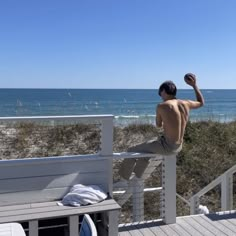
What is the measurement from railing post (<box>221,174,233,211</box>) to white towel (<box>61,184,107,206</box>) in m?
1.73

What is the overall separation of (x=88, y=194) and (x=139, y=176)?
2.45 feet

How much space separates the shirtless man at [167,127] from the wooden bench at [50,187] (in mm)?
371

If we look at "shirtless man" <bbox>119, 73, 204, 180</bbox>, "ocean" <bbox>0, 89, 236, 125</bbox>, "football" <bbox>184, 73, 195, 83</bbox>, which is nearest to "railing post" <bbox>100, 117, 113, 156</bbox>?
"shirtless man" <bbox>119, 73, 204, 180</bbox>

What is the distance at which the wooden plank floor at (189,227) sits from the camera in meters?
3.65

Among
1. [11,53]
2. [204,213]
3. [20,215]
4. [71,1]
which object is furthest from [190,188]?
[11,53]

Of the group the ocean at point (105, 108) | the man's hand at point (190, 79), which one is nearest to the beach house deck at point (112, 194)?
the man's hand at point (190, 79)

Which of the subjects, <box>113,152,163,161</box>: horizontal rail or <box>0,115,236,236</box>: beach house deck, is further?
<box>113,152,163,161</box>: horizontal rail

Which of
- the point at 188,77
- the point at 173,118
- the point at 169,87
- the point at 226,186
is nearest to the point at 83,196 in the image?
the point at 173,118

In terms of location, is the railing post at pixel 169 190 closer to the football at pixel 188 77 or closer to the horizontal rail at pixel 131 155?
the horizontal rail at pixel 131 155

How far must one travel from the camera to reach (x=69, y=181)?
3527 mm

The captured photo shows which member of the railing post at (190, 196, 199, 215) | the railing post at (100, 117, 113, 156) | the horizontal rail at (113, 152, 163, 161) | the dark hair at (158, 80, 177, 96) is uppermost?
the dark hair at (158, 80, 177, 96)

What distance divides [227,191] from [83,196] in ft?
6.62

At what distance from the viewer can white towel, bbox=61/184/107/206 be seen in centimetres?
334

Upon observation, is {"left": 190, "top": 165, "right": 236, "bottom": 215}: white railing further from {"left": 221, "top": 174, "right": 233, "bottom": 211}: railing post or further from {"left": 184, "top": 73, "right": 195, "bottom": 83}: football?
{"left": 184, "top": 73, "right": 195, "bottom": 83}: football
